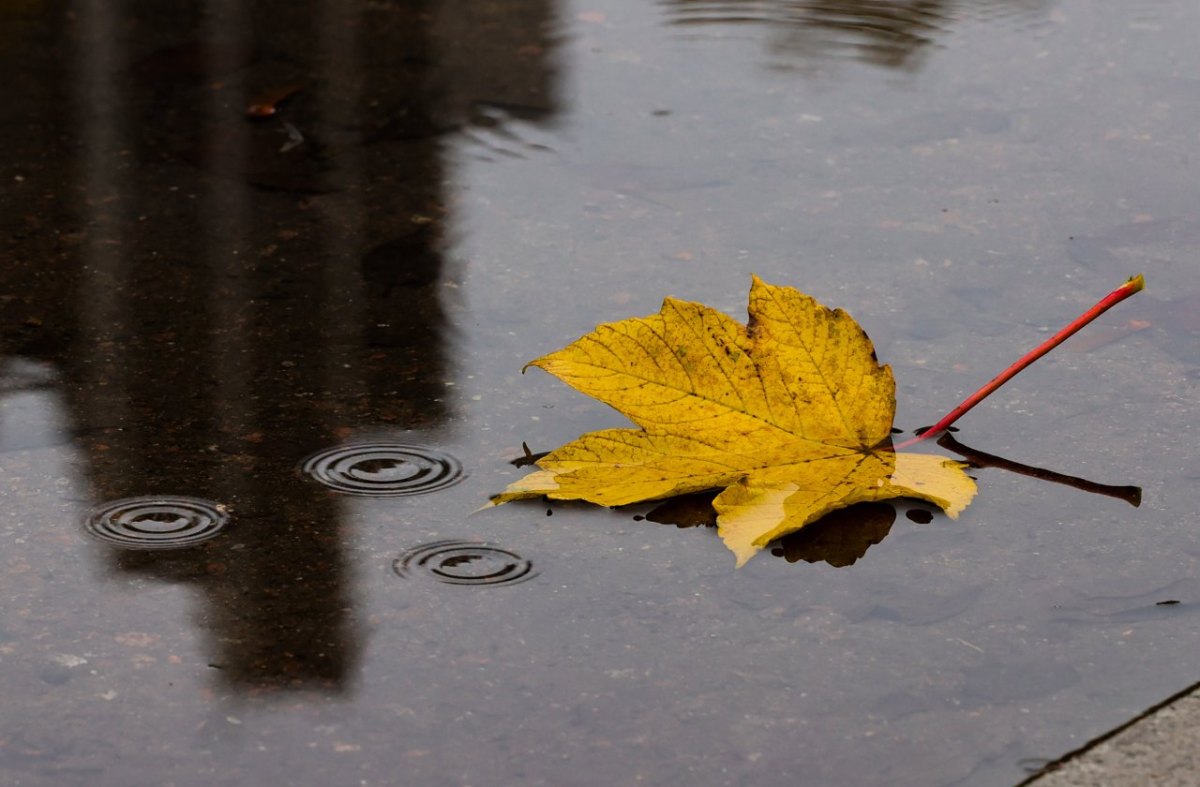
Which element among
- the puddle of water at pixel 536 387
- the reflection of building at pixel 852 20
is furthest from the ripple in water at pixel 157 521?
the reflection of building at pixel 852 20

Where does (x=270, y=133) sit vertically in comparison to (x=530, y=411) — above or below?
above

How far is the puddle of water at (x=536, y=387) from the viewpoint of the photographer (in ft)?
4.73

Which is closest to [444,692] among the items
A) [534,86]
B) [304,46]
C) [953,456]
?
[953,456]

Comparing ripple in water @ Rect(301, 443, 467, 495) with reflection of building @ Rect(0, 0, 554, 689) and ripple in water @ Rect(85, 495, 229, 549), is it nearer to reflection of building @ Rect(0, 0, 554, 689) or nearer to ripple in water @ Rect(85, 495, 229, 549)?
reflection of building @ Rect(0, 0, 554, 689)

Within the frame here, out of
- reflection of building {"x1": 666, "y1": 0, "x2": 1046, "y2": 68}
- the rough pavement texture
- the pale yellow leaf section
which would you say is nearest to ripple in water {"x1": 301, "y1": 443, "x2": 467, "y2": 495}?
the pale yellow leaf section

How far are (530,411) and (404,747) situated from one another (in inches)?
26.3

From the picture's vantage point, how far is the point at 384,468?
185cm

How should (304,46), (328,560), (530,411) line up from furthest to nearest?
(304,46) → (530,411) → (328,560)

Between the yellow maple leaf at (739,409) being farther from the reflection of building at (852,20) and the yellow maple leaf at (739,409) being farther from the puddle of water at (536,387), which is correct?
the reflection of building at (852,20)

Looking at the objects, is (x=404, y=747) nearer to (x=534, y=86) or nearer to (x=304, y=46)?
(x=534, y=86)

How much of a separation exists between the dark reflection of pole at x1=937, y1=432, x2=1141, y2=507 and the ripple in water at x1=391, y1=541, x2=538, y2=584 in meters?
0.57

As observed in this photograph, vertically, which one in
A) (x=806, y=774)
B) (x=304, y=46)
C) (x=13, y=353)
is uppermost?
(x=304, y=46)

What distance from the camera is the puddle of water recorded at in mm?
1442

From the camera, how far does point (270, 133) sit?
9.64 ft
